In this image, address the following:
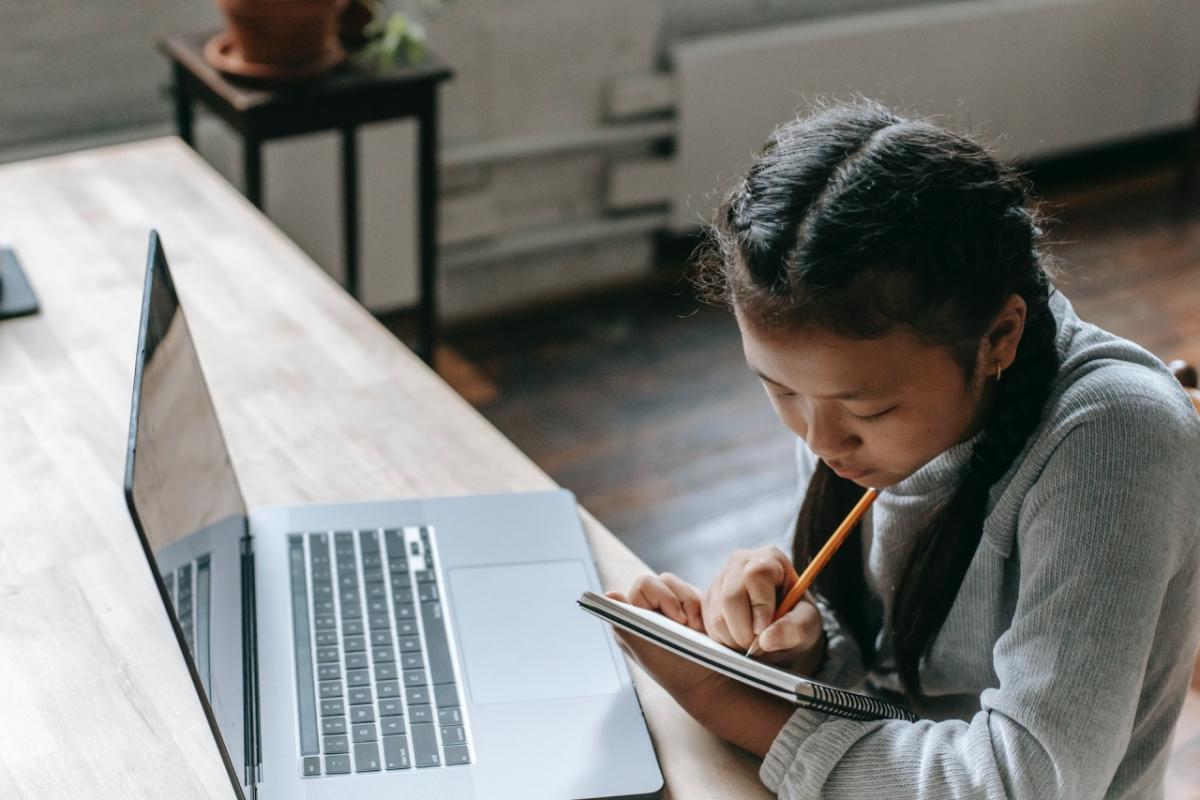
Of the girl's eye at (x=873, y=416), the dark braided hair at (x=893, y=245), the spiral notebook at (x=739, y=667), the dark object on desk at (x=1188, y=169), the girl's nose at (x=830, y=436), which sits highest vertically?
the dark braided hair at (x=893, y=245)

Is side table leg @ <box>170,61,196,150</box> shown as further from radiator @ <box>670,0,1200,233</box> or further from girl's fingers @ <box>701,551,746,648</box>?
girl's fingers @ <box>701,551,746,648</box>

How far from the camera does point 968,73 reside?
323 cm

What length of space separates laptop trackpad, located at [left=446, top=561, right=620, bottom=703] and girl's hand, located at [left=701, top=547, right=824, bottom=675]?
0.09 meters

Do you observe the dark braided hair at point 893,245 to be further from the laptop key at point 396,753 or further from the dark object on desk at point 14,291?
the dark object on desk at point 14,291

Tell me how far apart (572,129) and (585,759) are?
2164mm

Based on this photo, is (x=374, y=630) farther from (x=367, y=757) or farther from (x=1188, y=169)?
(x=1188, y=169)

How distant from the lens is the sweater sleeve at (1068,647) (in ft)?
2.58

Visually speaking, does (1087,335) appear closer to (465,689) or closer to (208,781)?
(465,689)

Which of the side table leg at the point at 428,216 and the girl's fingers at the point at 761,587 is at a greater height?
the girl's fingers at the point at 761,587

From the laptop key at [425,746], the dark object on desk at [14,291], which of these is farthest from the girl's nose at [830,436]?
the dark object on desk at [14,291]

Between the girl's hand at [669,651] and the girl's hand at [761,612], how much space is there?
0.05ft

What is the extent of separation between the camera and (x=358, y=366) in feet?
4.31

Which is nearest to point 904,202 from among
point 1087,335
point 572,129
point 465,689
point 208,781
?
point 1087,335

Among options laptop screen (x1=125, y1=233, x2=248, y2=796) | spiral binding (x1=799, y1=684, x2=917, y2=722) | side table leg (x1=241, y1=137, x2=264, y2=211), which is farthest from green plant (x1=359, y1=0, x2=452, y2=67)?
spiral binding (x1=799, y1=684, x2=917, y2=722)
